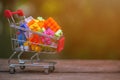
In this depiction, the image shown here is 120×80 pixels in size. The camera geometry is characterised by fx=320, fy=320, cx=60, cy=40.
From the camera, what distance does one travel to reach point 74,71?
384 centimetres

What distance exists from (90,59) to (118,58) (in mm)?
399

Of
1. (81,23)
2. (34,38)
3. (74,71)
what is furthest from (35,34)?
(81,23)

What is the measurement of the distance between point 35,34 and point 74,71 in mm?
659

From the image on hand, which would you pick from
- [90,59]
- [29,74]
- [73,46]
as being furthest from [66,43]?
[29,74]

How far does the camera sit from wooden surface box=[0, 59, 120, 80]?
351 cm

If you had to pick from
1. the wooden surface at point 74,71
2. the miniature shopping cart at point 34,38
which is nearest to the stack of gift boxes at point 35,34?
the miniature shopping cart at point 34,38

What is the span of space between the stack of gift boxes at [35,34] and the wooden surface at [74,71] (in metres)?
0.31

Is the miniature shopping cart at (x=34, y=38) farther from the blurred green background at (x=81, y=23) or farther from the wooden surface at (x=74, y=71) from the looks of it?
the blurred green background at (x=81, y=23)

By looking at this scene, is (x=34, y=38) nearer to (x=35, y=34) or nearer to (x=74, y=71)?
(x=35, y=34)

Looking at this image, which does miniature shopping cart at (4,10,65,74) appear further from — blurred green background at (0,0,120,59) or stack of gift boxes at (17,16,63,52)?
blurred green background at (0,0,120,59)

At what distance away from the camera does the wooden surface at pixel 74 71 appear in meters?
3.51

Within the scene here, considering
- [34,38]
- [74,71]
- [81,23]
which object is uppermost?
[81,23]

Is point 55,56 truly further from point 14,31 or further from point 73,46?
point 14,31

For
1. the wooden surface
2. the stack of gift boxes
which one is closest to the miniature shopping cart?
the stack of gift boxes
